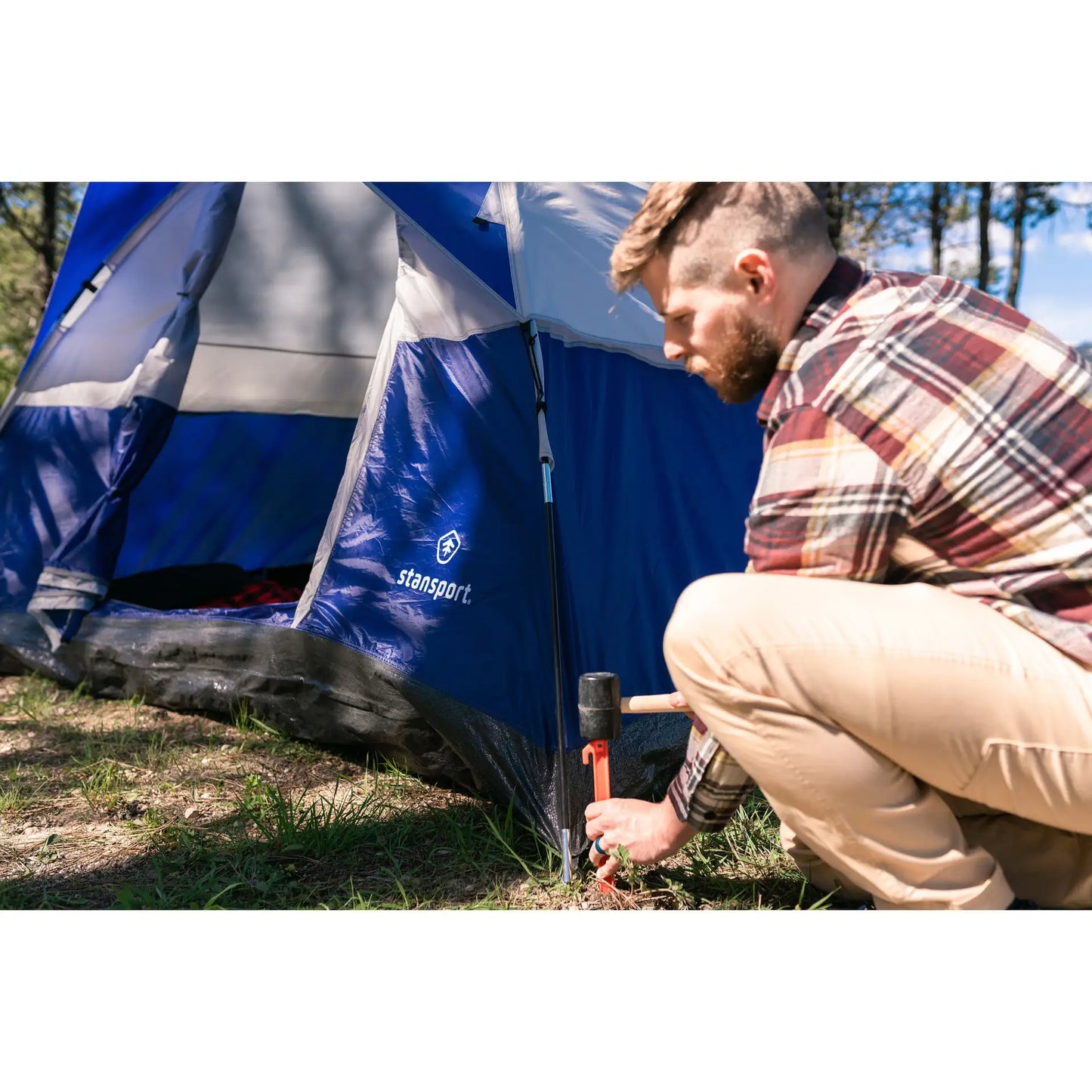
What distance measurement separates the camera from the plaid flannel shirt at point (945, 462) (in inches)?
A: 50.2

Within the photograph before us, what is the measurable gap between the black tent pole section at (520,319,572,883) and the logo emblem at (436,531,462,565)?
234mm

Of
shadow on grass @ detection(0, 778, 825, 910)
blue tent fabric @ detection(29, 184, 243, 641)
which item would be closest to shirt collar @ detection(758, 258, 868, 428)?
shadow on grass @ detection(0, 778, 825, 910)

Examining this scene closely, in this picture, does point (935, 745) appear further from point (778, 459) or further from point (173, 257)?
point (173, 257)

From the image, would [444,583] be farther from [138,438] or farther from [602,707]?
[138,438]

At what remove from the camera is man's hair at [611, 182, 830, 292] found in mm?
1399

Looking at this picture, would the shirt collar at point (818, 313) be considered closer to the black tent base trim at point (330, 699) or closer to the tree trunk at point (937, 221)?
the black tent base trim at point (330, 699)

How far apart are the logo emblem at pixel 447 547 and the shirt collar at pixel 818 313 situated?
3.10 ft

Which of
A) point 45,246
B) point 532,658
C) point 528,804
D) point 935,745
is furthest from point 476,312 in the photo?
point 45,246

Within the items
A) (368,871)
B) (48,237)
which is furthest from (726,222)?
(48,237)

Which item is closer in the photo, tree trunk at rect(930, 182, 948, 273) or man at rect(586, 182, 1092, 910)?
man at rect(586, 182, 1092, 910)

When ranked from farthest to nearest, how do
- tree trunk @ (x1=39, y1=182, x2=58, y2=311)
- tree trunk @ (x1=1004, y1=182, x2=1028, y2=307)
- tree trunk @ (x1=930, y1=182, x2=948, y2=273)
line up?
tree trunk @ (x1=930, y1=182, x2=948, y2=273)
tree trunk @ (x1=1004, y1=182, x2=1028, y2=307)
tree trunk @ (x1=39, y1=182, x2=58, y2=311)

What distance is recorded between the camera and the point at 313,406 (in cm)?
381

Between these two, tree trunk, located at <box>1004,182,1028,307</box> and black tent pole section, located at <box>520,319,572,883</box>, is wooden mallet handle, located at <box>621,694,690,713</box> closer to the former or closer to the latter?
black tent pole section, located at <box>520,319,572,883</box>

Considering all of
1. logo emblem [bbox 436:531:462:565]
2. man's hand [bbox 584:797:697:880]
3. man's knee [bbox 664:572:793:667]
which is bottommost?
man's hand [bbox 584:797:697:880]
